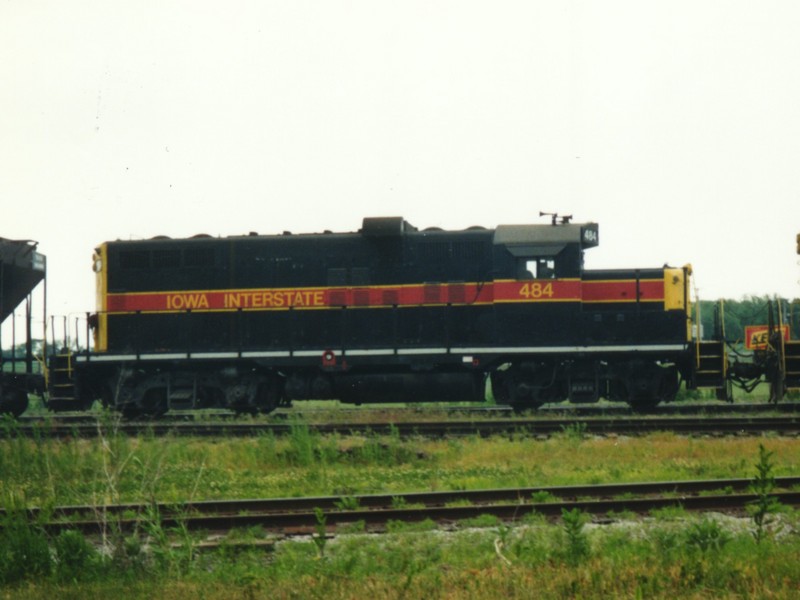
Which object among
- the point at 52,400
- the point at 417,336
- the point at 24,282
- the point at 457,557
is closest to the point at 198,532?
the point at 457,557

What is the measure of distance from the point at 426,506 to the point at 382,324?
355 inches

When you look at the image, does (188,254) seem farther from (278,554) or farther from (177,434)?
(278,554)

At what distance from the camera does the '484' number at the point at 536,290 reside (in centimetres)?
1791

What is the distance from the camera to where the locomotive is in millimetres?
17859

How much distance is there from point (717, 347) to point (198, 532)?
41.0 feet

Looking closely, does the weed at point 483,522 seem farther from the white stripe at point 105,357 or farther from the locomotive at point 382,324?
the white stripe at point 105,357

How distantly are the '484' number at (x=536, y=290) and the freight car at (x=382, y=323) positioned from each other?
0.03m

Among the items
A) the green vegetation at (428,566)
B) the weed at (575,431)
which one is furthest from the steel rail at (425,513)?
the weed at (575,431)

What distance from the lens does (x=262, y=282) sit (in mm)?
18781

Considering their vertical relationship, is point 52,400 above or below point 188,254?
below

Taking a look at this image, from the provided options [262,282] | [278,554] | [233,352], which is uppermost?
[262,282]

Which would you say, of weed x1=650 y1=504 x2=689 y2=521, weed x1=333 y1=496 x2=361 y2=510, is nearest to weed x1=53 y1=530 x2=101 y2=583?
weed x1=333 y1=496 x2=361 y2=510

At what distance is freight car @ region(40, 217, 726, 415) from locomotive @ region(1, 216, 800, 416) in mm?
29

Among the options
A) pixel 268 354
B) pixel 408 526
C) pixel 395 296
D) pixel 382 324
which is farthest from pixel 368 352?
pixel 408 526
